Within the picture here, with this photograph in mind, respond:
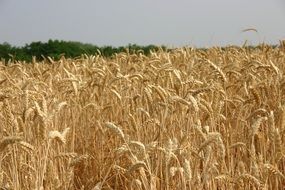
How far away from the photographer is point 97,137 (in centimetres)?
292

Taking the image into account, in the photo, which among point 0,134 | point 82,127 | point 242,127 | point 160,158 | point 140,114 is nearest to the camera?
point 160,158

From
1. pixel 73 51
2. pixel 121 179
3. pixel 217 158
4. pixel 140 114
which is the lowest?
pixel 121 179

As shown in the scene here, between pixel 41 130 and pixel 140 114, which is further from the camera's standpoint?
pixel 140 114

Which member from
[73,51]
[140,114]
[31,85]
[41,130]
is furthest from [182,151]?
[73,51]

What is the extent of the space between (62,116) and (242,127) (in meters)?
1.08

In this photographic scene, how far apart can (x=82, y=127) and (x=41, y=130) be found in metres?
1.27

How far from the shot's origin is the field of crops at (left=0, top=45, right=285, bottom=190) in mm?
1794

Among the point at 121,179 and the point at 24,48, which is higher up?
the point at 24,48

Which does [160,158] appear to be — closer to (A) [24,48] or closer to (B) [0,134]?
(B) [0,134]

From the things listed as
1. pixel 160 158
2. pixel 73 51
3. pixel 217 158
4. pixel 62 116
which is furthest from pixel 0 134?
pixel 73 51

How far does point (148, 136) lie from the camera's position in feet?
8.32

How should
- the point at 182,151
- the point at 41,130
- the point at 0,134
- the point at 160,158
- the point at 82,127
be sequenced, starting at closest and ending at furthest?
the point at 41,130
the point at 182,151
the point at 160,158
the point at 0,134
the point at 82,127

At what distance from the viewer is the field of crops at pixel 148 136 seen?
179 cm

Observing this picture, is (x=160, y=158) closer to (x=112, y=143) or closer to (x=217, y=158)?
(x=217, y=158)
